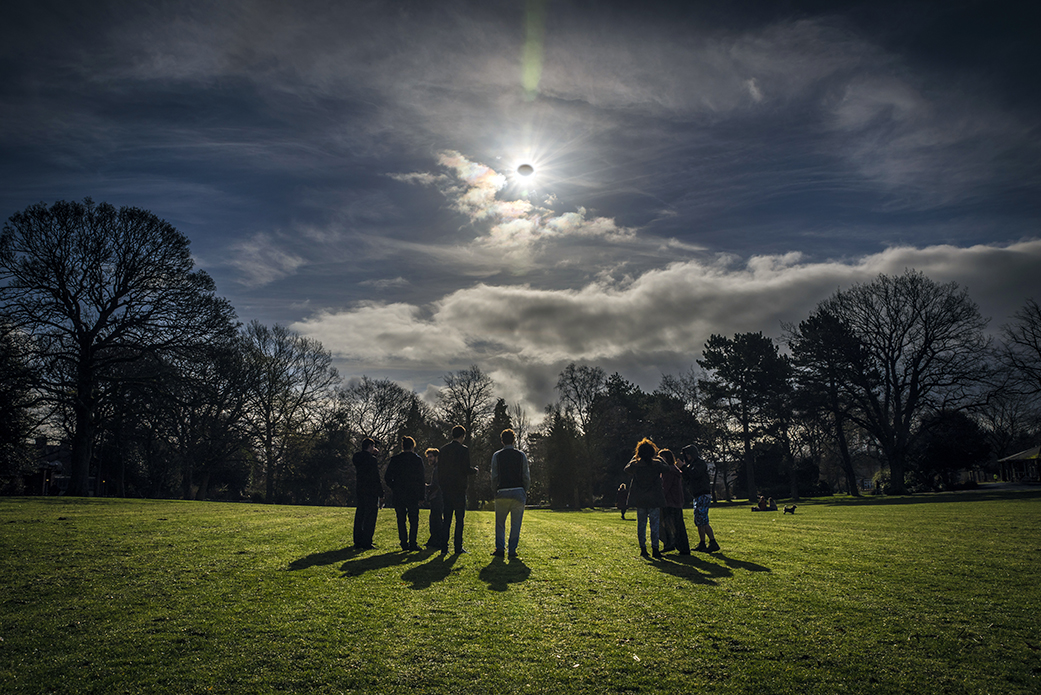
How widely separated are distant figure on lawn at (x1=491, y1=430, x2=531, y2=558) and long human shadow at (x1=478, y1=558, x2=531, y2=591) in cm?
52

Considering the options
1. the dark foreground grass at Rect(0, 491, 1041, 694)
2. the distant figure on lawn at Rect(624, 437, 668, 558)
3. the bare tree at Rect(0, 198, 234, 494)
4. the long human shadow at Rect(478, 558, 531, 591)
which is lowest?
the long human shadow at Rect(478, 558, 531, 591)

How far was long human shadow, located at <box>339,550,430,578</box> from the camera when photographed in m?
7.99

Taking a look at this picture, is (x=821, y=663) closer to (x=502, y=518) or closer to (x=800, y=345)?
(x=502, y=518)

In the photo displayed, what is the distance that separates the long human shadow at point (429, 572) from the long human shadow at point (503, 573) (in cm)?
56

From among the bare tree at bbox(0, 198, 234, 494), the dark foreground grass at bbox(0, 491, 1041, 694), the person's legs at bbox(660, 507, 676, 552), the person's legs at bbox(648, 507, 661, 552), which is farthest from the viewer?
the bare tree at bbox(0, 198, 234, 494)

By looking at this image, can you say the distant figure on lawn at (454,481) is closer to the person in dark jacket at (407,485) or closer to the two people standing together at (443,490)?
the two people standing together at (443,490)

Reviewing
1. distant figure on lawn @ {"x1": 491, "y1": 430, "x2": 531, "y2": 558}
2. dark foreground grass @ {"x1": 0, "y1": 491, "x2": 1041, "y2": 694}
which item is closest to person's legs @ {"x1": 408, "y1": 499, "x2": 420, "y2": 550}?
dark foreground grass @ {"x1": 0, "y1": 491, "x2": 1041, "y2": 694}

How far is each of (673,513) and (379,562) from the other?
5.25 metres

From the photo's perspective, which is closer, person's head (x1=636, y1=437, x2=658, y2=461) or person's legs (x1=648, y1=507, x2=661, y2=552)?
person's legs (x1=648, y1=507, x2=661, y2=552)

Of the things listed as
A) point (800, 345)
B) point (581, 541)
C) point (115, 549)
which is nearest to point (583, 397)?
point (800, 345)

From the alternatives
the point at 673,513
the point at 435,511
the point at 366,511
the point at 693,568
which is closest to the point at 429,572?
the point at 435,511

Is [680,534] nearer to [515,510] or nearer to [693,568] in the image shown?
[693,568]

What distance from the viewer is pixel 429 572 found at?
8.00m

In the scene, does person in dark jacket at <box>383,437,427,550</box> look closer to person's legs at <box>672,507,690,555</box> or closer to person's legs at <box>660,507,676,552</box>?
person's legs at <box>660,507,676,552</box>
